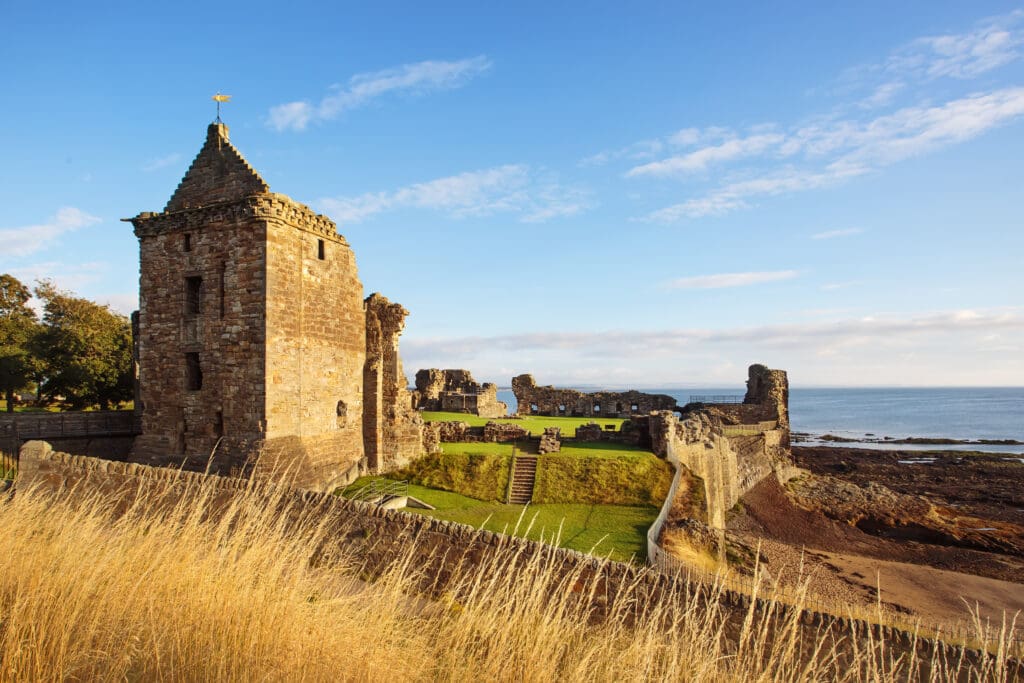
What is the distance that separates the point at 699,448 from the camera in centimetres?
2622

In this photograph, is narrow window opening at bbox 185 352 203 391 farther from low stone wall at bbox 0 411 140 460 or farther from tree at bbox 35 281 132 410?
tree at bbox 35 281 132 410

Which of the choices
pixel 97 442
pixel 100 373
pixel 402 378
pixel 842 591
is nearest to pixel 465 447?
pixel 402 378

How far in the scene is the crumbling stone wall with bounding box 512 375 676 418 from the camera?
136 feet

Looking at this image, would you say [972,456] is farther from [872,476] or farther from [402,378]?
[402,378]

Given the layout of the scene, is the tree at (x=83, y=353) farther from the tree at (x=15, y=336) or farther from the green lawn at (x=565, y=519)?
the green lawn at (x=565, y=519)

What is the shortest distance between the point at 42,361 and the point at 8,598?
28.1 metres

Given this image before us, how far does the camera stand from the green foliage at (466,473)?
2028cm

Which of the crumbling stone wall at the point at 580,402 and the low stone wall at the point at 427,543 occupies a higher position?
the crumbling stone wall at the point at 580,402

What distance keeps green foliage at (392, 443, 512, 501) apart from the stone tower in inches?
126

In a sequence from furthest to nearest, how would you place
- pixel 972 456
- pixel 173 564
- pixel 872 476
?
pixel 972 456 → pixel 872 476 → pixel 173 564

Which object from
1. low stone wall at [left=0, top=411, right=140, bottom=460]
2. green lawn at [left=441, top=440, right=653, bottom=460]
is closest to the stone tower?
low stone wall at [left=0, top=411, right=140, bottom=460]

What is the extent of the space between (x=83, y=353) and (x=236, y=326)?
51.1 ft

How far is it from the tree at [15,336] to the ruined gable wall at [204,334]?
559 inches

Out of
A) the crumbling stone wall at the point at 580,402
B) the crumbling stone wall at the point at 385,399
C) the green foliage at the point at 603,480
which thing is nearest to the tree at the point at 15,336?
the crumbling stone wall at the point at 385,399
